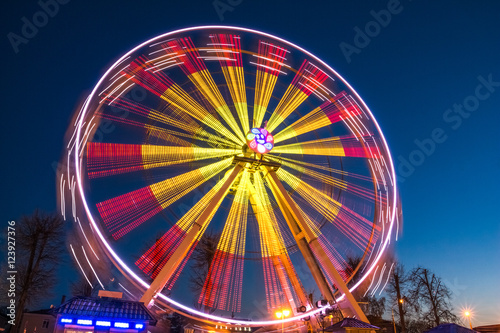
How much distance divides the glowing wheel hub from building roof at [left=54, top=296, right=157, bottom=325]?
343 inches

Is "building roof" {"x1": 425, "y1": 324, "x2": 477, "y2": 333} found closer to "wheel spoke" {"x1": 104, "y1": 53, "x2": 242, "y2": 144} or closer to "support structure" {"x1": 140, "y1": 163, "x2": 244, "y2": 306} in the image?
"support structure" {"x1": 140, "y1": 163, "x2": 244, "y2": 306}

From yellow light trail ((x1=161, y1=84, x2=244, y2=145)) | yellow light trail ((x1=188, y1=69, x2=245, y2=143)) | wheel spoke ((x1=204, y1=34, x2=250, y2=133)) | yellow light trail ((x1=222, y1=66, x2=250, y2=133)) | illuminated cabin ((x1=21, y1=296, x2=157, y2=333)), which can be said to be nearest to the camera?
illuminated cabin ((x1=21, y1=296, x2=157, y2=333))

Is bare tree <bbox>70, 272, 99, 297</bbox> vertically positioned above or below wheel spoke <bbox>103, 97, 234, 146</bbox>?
below

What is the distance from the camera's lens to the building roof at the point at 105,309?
12641mm

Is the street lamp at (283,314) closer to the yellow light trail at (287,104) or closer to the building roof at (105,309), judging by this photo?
the building roof at (105,309)

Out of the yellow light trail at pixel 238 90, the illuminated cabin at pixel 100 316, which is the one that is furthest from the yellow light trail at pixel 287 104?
the illuminated cabin at pixel 100 316

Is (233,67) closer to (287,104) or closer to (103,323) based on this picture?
(287,104)

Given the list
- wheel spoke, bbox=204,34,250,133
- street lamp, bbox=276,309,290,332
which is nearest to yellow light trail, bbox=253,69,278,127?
wheel spoke, bbox=204,34,250,133

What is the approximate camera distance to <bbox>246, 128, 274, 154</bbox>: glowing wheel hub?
18.0 metres

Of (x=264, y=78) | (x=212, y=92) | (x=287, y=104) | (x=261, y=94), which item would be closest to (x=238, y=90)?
(x=261, y=94)

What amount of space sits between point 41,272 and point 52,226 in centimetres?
319

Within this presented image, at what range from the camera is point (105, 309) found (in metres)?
13.1

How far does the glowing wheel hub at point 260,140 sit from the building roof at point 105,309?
872cm

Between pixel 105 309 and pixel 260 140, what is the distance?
10.1 metres
